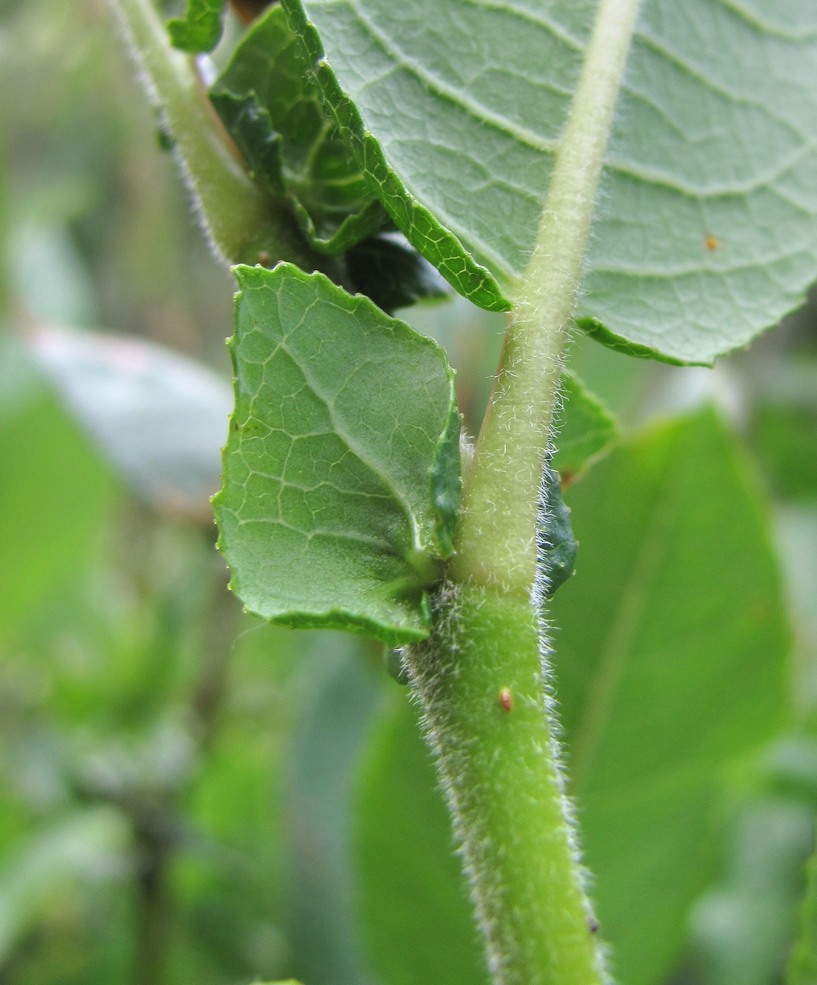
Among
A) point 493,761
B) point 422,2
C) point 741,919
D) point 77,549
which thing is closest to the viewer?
point 493,761

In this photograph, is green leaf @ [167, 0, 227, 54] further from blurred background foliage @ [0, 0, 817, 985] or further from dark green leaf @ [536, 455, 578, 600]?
blurred background foliage @ [0, 0, 817, 985]

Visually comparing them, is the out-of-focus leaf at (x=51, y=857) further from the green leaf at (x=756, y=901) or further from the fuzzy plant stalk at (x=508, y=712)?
the fuzzy plant stalk at (x=508, y=712)

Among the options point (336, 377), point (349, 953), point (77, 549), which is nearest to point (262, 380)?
point (336, 377)

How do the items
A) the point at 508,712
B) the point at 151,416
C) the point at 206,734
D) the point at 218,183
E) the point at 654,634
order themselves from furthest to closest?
1. the point at 206,734
2. the point at 151,416
3. the point at 654,634
4. the point at 218,183
5. the point at 508,712

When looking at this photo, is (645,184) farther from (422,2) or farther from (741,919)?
(741,919)

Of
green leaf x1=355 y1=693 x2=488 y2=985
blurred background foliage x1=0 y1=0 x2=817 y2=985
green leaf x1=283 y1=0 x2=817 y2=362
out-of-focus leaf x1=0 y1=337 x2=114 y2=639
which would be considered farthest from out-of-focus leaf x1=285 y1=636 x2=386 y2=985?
green leaf x1=283 y1=0 x2=817 y2=362

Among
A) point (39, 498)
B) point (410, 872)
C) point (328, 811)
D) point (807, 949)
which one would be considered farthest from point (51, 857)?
point (807, 949)

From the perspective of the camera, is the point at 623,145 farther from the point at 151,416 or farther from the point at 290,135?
the point at 151,416
